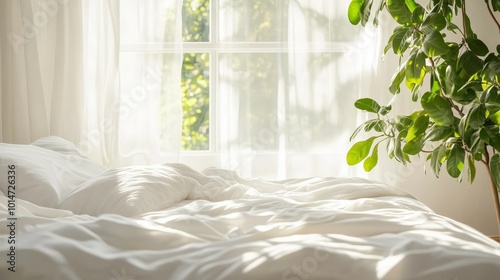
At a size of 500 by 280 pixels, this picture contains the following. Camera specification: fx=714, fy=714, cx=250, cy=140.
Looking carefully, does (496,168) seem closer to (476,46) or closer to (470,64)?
(470,64)

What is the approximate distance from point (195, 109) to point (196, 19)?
0.58 meters

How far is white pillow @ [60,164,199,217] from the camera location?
2.27 metres

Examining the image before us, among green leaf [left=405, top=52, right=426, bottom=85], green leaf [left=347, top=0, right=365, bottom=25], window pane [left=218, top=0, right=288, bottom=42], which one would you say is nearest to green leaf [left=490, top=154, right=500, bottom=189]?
green leaf [left=405, top=52, right=426, bottom=85]

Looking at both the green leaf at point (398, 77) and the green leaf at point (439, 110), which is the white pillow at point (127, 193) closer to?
the green leaf at point (439, 110)

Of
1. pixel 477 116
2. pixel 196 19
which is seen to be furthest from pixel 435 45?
pixel 196 19

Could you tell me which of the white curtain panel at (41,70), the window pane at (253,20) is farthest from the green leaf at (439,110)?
the white curtain panel at (41,70)

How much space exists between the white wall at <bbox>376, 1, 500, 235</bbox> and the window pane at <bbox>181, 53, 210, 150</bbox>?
1285 mm

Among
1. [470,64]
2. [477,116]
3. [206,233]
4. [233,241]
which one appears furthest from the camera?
[470,64]

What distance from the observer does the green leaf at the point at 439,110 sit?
11.0ft

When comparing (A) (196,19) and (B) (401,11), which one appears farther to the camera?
(A) (196,19)

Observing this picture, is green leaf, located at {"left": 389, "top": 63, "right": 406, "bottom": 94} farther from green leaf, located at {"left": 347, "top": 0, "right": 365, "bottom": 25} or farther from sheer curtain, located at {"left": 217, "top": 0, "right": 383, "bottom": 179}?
sheer curtain, located at {"left": 217, "top": 0, "right": 383, "bottom": 179}

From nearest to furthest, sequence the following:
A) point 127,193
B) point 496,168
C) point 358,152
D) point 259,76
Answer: point 127,193 → point 496,168 → point 358,152 → point 259,76

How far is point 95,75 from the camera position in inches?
175

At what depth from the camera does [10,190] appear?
2377mm
